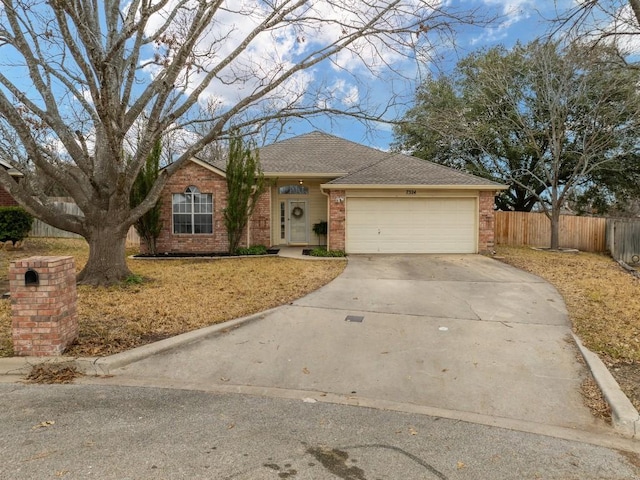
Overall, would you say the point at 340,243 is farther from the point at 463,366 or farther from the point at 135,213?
the point at 463,366

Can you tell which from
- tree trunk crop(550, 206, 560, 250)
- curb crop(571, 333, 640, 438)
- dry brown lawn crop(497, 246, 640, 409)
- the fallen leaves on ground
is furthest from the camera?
A: tree trunk crop(550, 206, 560, 250)

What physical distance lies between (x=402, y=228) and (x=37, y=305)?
11273mm

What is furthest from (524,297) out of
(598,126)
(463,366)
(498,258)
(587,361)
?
(598,126)

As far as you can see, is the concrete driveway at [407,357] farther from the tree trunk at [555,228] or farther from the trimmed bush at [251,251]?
the tree trunk at [555,228]

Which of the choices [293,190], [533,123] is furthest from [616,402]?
[533,123]

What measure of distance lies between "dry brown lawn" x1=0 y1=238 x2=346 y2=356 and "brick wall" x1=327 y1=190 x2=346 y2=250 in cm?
150

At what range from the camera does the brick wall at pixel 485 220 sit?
14008mm

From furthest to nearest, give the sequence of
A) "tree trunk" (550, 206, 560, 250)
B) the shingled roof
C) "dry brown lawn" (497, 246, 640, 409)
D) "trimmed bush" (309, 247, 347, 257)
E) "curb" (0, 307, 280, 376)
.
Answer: "tree trunk" (550, 206, 560, 250) < the shingled roof < "trimmed bush" (309, 247, 347, 257) < "dry brown lawn" (497, 246, 640, 409) < "curb" (0, 307, 280, 376)

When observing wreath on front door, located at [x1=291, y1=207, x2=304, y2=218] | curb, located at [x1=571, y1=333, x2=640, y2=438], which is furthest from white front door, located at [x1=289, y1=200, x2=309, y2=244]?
curb, located at [x1=571, y1=333, x2=640, y2=438]

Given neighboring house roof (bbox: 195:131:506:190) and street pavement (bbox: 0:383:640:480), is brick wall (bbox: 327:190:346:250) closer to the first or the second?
neighboring house roof (bbox: 195:131:506:190)

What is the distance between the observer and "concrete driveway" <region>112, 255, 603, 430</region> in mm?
3930

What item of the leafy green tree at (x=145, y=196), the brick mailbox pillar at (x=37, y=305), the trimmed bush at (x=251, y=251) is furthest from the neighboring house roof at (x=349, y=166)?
the brick mailbox pillar at (x=37, y=305)

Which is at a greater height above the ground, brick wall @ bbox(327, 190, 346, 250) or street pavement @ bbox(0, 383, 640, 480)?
brick wall @ bbox(327, 190, 346, 250)

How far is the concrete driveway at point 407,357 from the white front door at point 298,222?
9038mm
